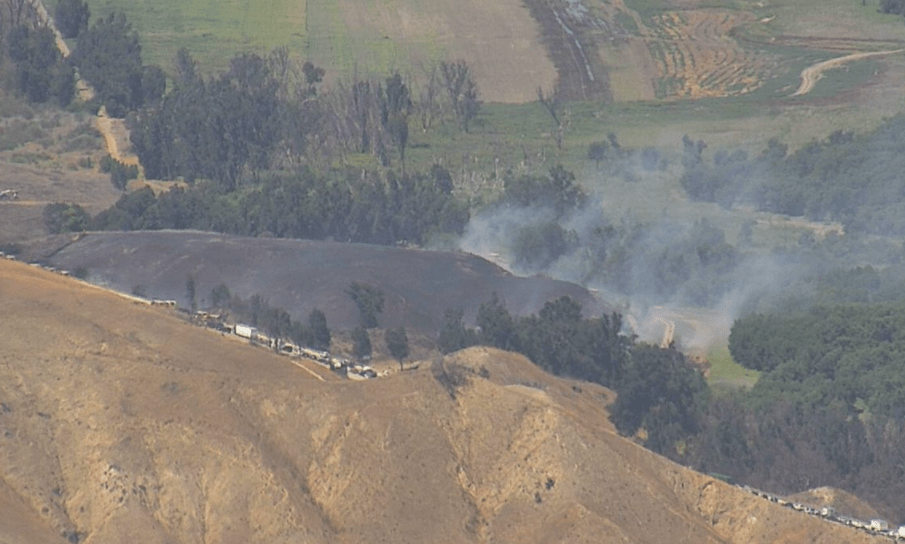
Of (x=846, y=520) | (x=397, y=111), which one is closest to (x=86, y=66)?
(x=397, y=111)

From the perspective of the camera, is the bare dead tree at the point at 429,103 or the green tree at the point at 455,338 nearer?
the green tree at the point at 455,338

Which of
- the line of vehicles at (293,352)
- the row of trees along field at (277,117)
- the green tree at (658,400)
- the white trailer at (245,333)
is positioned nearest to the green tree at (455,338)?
the green tree at (658,400)

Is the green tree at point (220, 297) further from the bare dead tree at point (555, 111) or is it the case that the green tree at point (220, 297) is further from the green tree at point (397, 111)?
the bare dead tree at point (555, 111)

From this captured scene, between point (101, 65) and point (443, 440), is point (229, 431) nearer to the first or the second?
point (443, 440)

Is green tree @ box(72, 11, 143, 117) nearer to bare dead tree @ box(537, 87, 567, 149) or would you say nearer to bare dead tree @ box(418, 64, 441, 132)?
bare dead tree @ box(418, 64, 441, 132)

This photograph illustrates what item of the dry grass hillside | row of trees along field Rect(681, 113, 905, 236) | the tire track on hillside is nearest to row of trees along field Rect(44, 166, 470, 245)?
the tire track on hillside

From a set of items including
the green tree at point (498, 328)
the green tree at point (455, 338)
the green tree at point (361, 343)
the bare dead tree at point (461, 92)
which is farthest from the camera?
the bare dead tree at point (461, 92)

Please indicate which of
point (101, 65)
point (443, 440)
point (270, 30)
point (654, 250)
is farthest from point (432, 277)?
point (270, 30)
